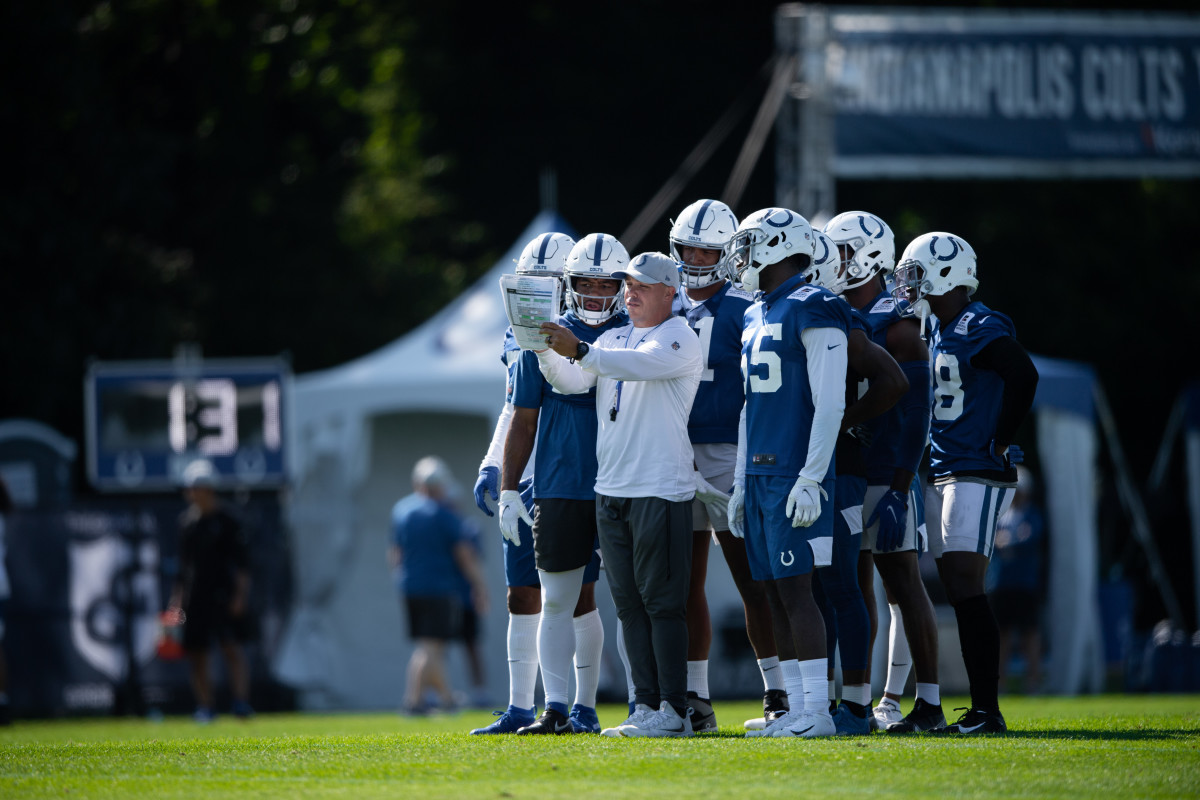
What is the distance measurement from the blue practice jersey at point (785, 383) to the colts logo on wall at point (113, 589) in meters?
9.12

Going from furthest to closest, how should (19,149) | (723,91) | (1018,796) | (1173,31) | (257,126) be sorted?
(723,91) < (257,126) < (19,149) < (1173,31) < (1018,796)

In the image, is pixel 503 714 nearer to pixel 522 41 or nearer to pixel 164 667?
pixel 164 667

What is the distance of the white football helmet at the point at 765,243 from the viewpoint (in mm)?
6793

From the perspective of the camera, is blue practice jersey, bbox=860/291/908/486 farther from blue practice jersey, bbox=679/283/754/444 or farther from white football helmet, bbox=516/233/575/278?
white football helmet, bbox=516/233/575/278

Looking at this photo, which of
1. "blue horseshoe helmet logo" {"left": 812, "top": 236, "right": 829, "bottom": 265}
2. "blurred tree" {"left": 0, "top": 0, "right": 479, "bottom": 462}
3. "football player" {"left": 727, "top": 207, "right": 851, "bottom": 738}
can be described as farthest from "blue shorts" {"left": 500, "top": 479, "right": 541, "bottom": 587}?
"blurred tree" {"left": 0, "top": 0, "right": 479, "bottom": 462}

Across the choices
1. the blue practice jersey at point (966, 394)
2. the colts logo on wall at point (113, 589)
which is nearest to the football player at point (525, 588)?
the blue practice jersey at point (966, 394)

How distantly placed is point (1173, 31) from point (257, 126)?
632 inches

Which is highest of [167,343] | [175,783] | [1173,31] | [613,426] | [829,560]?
[1173,31]

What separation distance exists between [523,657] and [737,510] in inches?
51.3

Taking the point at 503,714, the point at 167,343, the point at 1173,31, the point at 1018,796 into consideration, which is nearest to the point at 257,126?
the point at 167,343

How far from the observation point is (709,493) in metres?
7.00

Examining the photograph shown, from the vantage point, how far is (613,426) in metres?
6.73

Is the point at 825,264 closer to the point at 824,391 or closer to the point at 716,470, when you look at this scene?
the point at 824,391

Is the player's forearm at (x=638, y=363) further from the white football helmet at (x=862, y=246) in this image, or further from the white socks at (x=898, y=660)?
the white socks at (x=898, y=660)
